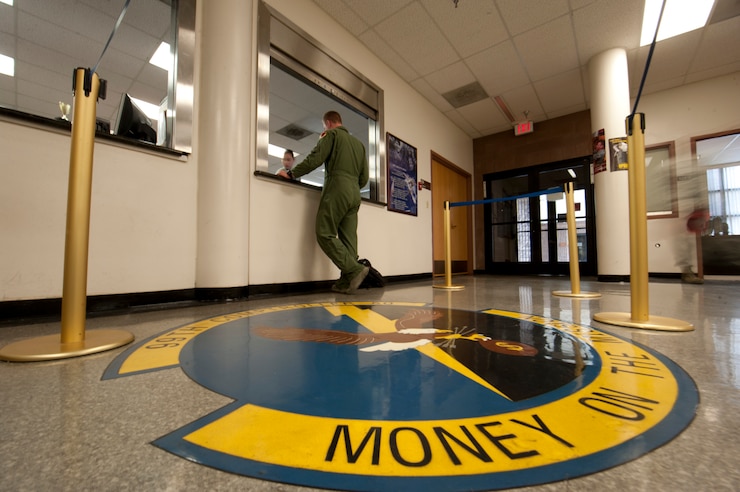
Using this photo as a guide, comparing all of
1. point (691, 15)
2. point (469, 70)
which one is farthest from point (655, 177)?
point (469, 70)

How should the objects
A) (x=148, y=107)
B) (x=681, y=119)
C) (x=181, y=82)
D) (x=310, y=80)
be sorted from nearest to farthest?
(x=181, y=82) < (x=310, y=80) < (x=681, y=119) < (x=148, y=107)

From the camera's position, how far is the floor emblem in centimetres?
39

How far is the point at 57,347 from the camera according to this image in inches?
35.5

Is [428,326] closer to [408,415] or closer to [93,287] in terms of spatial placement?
[408,415]

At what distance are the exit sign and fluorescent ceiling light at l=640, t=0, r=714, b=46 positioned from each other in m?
1.72

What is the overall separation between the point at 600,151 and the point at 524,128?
172 centimetres

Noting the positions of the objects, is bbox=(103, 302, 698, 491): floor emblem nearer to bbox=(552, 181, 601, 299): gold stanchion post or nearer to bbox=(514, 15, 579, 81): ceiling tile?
bbox=(552, 181, 601, 299): gold stanchion post

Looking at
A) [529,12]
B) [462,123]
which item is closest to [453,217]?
[462,123]

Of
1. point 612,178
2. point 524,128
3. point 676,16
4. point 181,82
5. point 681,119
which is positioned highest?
point 676,16

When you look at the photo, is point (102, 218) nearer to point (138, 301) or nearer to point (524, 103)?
point (138, 301)

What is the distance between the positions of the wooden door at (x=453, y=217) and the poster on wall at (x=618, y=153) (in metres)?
1.99

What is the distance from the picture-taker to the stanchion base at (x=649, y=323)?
3.60ft

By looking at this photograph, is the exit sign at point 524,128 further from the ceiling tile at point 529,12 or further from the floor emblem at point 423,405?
the floor emblem at point 423,405

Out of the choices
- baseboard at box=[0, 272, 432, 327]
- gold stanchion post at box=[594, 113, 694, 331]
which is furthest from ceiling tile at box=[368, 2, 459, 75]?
baseboard at box=[0, 272, 432, 327]
